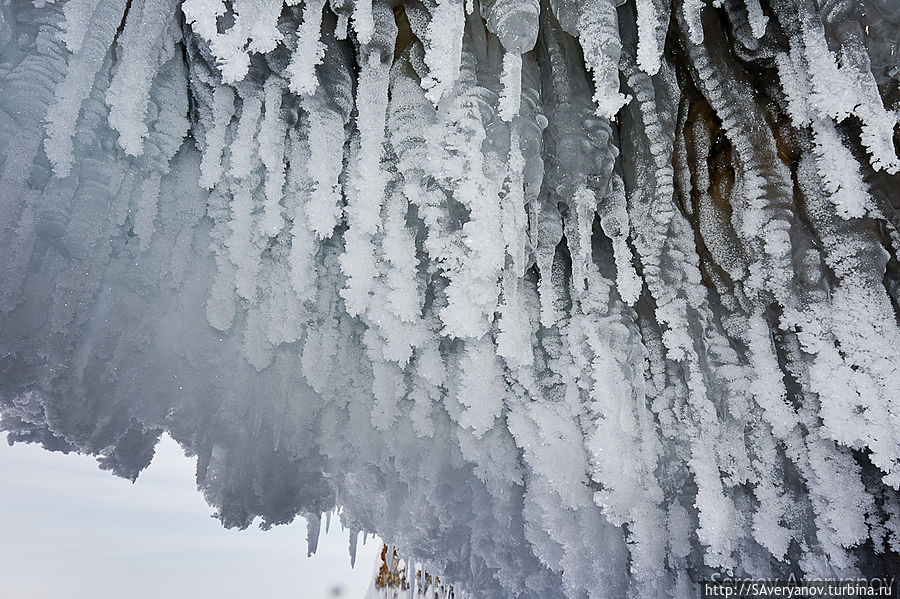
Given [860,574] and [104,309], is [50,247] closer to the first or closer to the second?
[104,309]

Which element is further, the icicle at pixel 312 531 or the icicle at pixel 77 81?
the icicle at pixel 312 531

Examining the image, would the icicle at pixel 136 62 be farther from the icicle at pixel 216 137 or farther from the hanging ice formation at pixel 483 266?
the icicle at pixel 216 137

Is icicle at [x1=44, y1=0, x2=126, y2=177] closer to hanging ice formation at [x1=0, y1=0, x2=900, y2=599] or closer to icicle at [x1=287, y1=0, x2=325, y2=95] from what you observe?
hanging ice formation at [x1=0, y1=0, x2=900, y2=599]

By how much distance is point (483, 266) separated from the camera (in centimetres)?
142

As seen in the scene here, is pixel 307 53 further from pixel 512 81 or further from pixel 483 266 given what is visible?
pixel 483 266

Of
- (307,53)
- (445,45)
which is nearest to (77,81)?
(307,53)

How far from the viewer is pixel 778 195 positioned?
154cm

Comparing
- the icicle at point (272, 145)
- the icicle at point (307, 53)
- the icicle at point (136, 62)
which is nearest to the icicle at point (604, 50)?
the icicle at point (307, 53)

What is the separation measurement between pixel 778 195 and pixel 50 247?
83.4 inches

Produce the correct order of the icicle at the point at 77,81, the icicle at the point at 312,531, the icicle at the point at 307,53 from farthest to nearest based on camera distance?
the icicle at the point at 312,531 → the icicle at the point at 77,81 → the icicle at the point at 307,53

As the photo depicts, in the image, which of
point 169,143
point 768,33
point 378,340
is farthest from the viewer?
point 378,340

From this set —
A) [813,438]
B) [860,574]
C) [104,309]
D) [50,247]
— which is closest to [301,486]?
[104,309]

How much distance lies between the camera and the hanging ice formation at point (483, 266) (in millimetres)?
1404

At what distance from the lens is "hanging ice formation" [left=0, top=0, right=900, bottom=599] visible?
1404 millimetres
